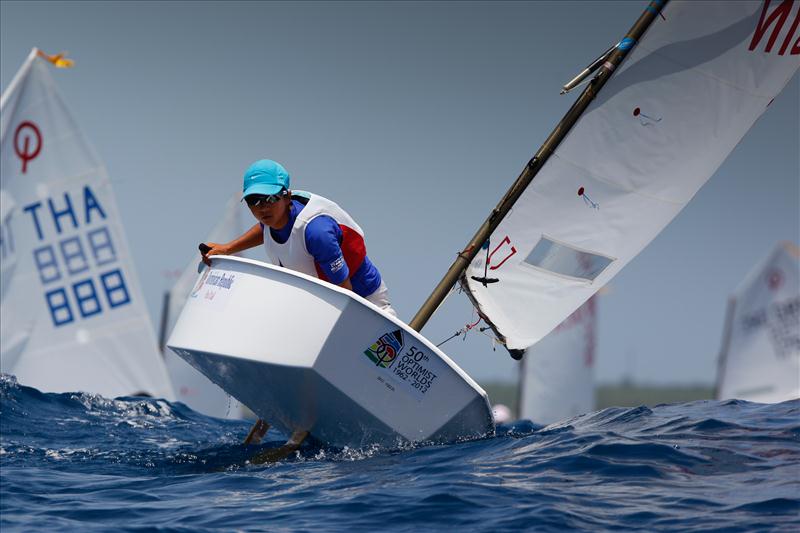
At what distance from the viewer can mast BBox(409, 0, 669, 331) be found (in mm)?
6574

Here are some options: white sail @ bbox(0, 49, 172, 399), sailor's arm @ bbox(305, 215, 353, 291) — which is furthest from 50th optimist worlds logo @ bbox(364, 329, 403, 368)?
white sail @ bbox(0, 49, 172, 399)

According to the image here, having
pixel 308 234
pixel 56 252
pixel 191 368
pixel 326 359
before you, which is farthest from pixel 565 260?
pixel 191 368

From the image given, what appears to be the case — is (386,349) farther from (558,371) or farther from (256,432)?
(558,371)

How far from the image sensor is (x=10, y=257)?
11.8m

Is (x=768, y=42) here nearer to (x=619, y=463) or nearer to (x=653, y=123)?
(x=653, y=123)

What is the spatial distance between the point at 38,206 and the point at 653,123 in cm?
817

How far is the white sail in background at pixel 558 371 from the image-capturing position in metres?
24.9

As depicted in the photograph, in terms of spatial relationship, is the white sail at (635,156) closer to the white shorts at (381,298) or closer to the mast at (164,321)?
the white shorts at (381,298)

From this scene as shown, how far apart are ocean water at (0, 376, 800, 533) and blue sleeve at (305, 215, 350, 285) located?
1.08 metres

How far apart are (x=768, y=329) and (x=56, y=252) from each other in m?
15.3

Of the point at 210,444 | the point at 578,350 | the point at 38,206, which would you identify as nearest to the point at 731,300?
the point at 578,350

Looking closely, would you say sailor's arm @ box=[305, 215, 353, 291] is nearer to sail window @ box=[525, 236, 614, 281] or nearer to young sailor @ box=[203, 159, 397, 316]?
young sailor @ box=[203, 159, 397, 316]

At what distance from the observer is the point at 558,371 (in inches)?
990

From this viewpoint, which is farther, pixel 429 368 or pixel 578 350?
pixel 578 350
